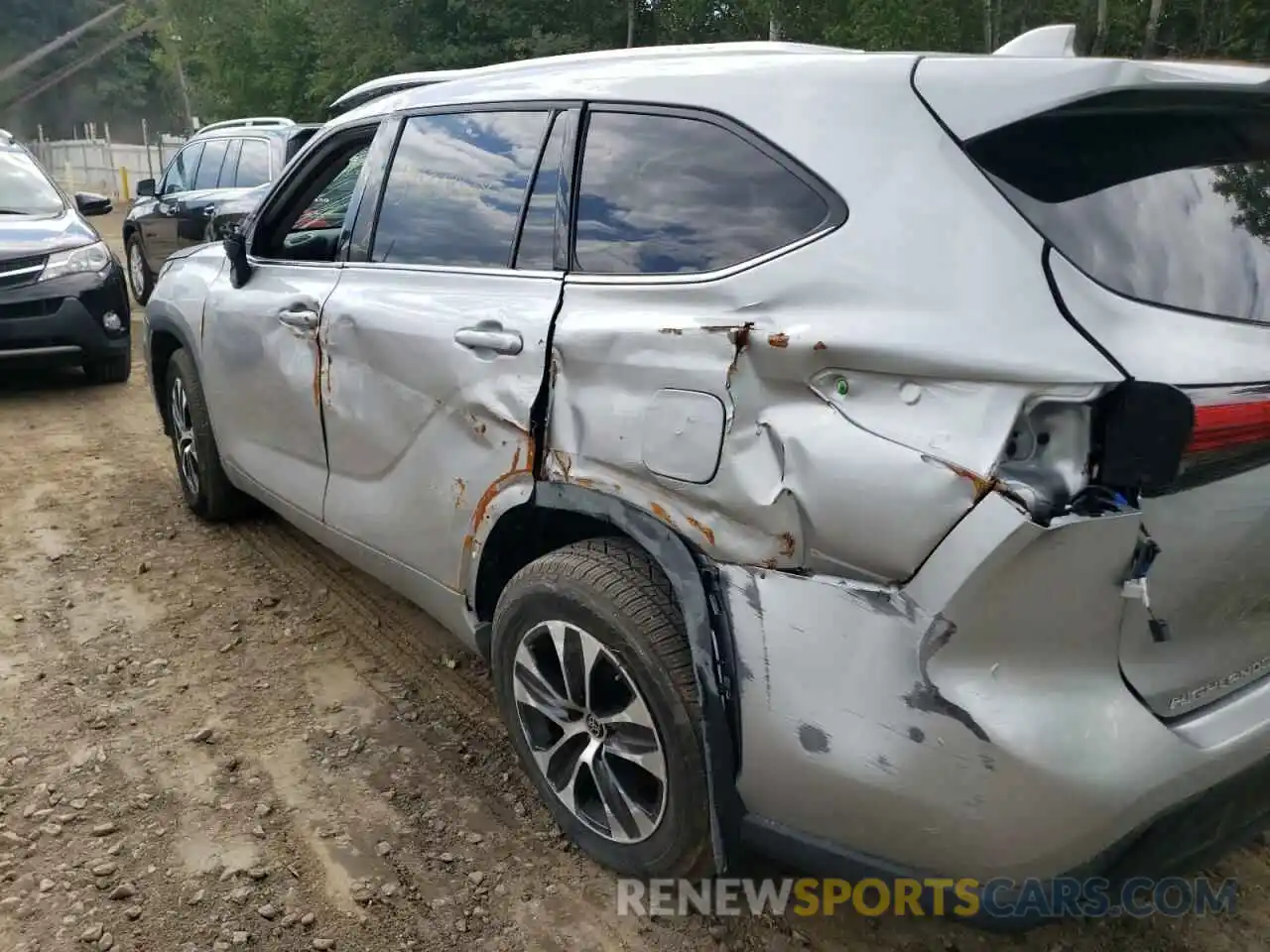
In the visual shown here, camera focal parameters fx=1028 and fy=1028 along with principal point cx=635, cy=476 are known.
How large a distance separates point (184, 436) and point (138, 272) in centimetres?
761

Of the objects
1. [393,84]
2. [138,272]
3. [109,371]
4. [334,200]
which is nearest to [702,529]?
[334,200]

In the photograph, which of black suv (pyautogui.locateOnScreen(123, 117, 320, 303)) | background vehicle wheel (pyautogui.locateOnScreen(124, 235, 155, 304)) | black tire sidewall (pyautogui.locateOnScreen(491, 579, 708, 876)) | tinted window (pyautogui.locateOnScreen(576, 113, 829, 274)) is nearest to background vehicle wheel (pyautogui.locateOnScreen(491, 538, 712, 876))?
black tire sidewall (pyautogui.locateOnScreen(491, 579, 708, 876))

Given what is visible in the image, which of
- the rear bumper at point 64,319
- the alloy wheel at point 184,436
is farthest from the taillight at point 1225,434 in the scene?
the rear bumper at point 64,319

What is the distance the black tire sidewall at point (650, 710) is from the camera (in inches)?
85.4

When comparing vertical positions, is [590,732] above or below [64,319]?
below

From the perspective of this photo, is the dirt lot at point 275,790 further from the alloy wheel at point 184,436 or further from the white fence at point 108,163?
the white fence at point 108,163

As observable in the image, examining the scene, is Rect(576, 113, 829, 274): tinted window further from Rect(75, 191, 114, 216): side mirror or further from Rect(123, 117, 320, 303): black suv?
Rect(123, 117, 320, 303): black suv

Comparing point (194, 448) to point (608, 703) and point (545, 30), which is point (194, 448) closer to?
point (608, 703)

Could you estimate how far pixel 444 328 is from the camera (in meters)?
2.75

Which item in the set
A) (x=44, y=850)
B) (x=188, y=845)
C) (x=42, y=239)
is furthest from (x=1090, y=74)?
(x=42, y=239)

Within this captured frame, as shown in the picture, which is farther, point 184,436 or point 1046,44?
point 184,436

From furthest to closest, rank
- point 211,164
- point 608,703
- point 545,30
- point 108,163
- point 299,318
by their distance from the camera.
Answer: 1. point 108,163
2. point 545,30
3. point 211,164
4. point 299,318
5. point 608,703

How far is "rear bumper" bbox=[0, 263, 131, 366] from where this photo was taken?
6695mm

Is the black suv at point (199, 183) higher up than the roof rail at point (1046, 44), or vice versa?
the roof rail at point (1046, 44)
